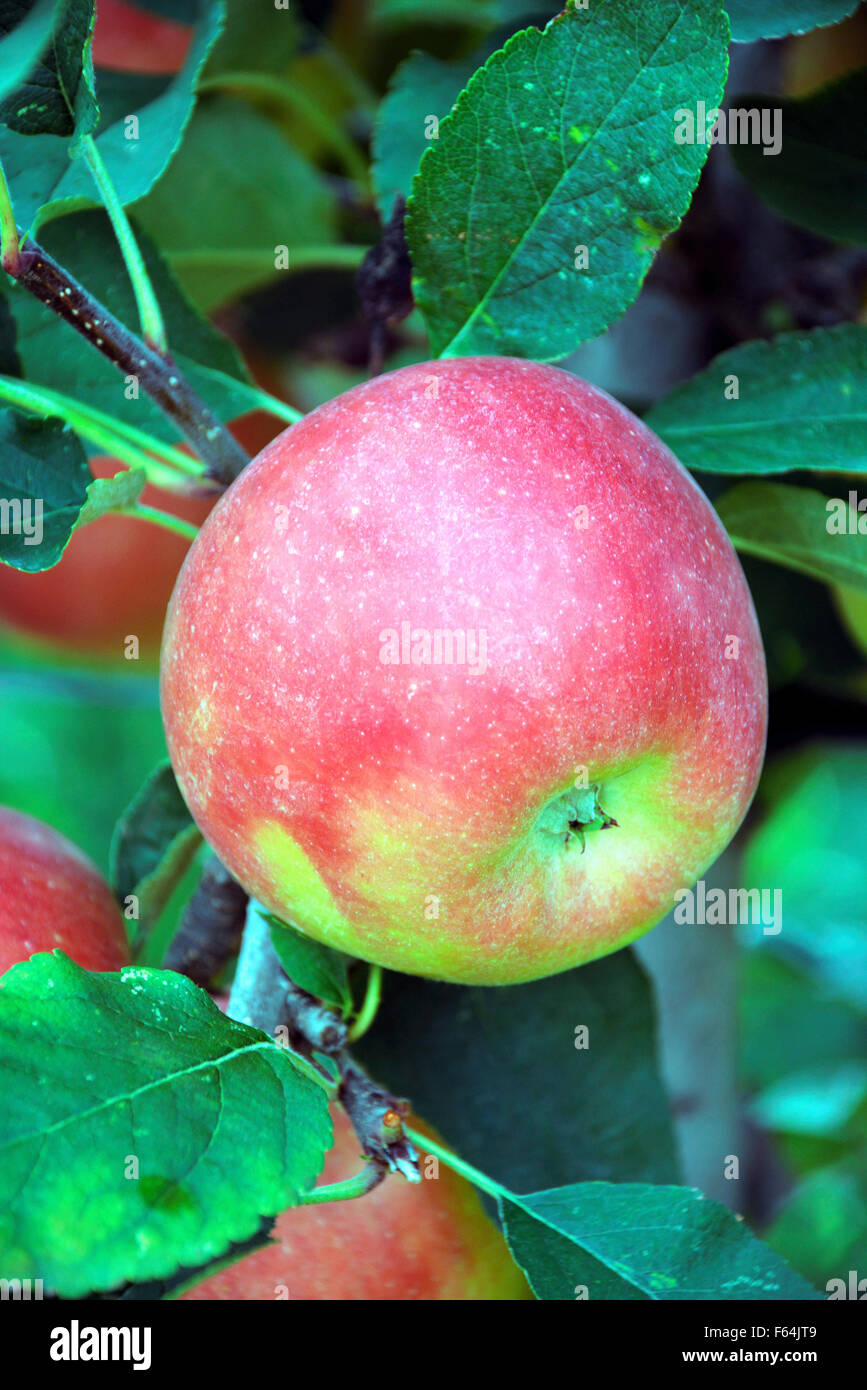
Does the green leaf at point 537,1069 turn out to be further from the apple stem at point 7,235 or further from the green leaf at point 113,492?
the apple stem at point 7,235

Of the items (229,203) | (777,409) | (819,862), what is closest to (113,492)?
(777,409)

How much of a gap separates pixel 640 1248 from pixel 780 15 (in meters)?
0.71

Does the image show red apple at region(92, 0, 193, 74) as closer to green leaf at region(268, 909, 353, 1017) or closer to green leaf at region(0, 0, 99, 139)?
green leaf at region(0, 0, 99, 139)

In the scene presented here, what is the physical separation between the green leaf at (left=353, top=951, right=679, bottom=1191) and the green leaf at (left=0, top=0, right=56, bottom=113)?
1.92ft

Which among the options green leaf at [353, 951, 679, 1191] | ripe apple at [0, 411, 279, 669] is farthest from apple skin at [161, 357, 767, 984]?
ripe apple at [0, 411, 279, 669]

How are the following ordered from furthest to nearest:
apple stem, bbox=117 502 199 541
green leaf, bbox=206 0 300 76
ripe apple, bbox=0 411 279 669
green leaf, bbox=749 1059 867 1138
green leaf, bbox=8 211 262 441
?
green leaf, bbox=749 1059 867 1138
ripe apple, bbox=0 411 279 669
green leaf, bbox=206 0 300 76
green leaf, bbox=8 211 262 441
apple stem, bbox=117 502 199 541

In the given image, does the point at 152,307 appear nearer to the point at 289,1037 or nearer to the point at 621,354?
the point at 289,1037

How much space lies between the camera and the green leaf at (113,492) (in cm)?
63

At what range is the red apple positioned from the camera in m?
1.32

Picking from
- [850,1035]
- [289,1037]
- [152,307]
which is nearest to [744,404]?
[152,307]

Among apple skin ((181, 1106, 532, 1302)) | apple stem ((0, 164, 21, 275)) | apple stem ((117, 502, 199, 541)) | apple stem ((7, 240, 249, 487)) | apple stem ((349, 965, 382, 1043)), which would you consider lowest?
apple skin ((181, 1106, 532, 1302))

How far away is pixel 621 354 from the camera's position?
122 centimetres

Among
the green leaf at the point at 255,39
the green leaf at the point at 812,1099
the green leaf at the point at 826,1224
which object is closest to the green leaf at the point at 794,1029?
the green leaf at the point at 812,1099

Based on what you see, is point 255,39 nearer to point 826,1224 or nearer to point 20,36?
point 20,36
